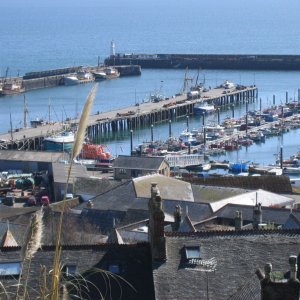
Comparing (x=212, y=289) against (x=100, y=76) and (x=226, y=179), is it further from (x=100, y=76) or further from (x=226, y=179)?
(x=100, y=76)

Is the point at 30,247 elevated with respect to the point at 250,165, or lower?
elevated

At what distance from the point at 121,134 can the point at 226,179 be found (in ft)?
117

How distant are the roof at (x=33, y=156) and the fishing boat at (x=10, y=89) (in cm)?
5103

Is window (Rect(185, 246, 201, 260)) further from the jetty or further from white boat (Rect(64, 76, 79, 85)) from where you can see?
white boat (Rect(64, 76, 79, 85))

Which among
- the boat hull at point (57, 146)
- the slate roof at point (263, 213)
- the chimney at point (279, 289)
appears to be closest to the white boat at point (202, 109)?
the boat hull at point (57, 146)

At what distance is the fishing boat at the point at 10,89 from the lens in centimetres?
9825

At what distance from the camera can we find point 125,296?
12.8 meters

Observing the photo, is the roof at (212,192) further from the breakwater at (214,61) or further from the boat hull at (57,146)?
the breakwater at (214,61)

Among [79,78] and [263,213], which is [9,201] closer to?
[263,213]

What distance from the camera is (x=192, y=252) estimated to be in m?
13.1

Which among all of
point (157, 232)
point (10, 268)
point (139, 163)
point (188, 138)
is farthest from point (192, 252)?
point (188, 138)

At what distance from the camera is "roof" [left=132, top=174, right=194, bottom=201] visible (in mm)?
29500

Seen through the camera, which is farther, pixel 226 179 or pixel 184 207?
pixel 226 179

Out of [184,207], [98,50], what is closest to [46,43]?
[98,50]
